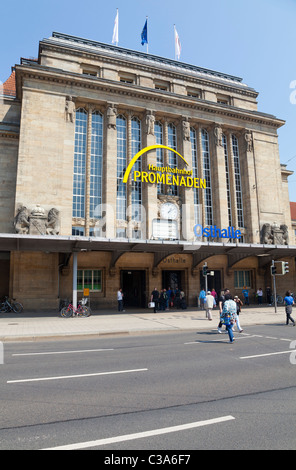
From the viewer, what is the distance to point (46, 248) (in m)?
21.2

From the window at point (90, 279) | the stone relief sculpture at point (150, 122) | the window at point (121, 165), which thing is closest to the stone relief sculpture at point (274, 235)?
the window at point (121, 165)

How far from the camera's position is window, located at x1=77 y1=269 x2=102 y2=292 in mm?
25531

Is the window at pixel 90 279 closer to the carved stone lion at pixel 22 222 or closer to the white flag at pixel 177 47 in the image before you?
the carved stone lion at pixel 22 222

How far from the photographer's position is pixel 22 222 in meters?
23.2

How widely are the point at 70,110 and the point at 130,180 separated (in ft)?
25.9

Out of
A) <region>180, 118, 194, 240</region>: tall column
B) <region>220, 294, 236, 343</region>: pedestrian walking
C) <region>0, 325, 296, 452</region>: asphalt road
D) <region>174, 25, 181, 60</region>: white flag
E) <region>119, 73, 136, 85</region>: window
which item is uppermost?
<region>174, 25, 181, 60</region>: white flag

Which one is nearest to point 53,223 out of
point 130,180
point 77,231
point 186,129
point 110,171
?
point 77,231

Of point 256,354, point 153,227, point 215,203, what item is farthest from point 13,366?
point 215,203

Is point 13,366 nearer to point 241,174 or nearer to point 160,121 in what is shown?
point 160,121

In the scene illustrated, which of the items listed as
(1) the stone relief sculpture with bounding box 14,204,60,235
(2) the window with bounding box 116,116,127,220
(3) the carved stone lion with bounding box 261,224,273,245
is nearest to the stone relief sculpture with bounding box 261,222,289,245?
(3) the carved stone lion with bounding box 261,224,273,245

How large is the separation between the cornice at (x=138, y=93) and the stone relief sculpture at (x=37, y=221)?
1114cm

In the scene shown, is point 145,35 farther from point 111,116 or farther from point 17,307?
point 17,307

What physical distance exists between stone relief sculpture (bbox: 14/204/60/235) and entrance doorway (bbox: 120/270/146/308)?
28.2 feet

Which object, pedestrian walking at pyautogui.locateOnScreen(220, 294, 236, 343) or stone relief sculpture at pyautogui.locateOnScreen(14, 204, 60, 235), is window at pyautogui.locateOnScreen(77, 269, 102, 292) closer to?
stone relief sculpture at pyautogui.locateOnScreen(14, 204, 60, 235)
